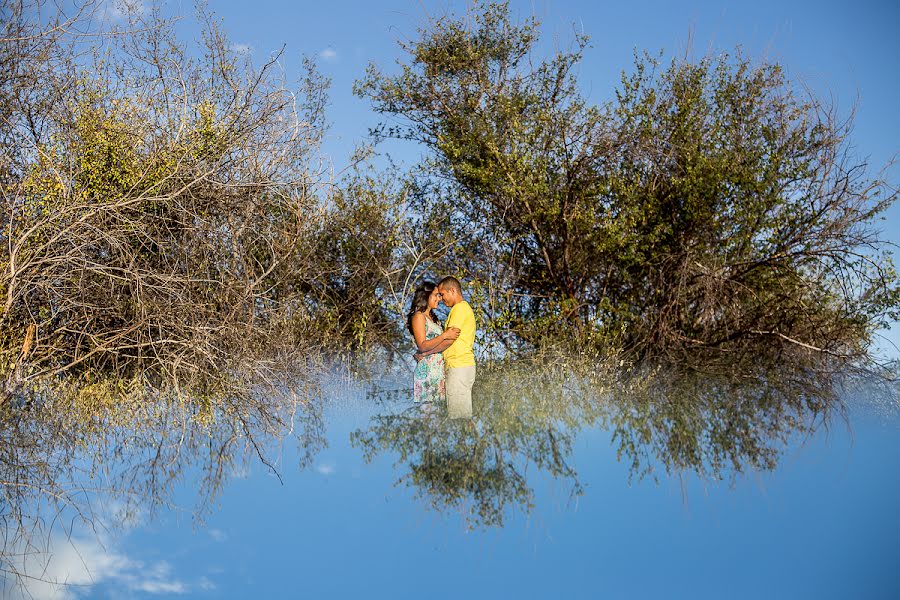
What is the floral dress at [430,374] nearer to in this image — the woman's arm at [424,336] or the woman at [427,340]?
the woman at [427,340]

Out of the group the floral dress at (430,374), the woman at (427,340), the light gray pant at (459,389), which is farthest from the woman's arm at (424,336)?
the light gray pant at (459,389)

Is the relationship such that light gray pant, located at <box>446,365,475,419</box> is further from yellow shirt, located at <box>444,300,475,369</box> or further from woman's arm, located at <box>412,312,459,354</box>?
woman's arm, located at <box>412,312,459,354</box>

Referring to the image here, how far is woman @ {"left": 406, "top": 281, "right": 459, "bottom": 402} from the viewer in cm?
955

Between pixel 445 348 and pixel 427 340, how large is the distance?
298 millimetres

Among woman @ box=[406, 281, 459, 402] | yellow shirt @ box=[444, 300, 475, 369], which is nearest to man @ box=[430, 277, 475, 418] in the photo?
yellow shirt @ box=[444, 300, 475, 369]

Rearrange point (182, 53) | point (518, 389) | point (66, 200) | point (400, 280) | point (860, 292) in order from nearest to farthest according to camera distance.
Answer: point (66, 200) < point (518, 389) < point (182, 53) < point (860, 292) < point (400, 280)

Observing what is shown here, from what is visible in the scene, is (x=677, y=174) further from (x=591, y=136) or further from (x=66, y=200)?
(x=66, y=200)

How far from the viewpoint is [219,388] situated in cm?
990

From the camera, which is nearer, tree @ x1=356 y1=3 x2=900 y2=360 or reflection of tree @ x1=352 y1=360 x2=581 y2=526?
reflection of tree @ x1=352 y1=360 x2=581 y2=526

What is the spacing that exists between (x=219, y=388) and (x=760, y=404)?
20.1 feet

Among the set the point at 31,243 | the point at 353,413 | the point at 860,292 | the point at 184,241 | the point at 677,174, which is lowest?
the point at 353,413

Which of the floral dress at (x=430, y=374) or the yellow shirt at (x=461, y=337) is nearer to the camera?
the yellow shirt at (x=461, y=337)

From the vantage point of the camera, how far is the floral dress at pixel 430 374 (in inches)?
382

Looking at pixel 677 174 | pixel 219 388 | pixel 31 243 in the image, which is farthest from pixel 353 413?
pixel 677 174
